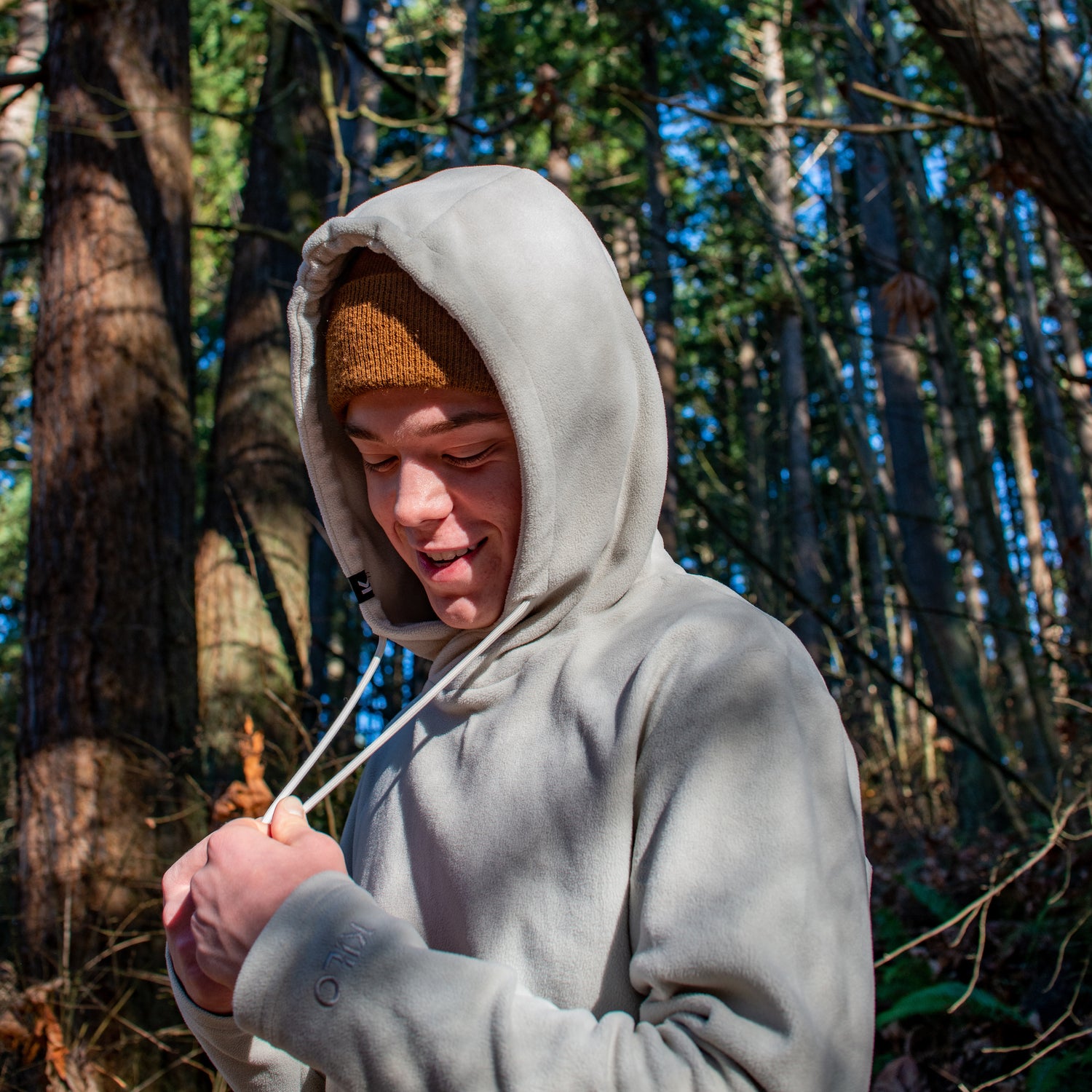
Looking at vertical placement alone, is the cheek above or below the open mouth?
above

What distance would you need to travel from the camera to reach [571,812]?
1.22 meters

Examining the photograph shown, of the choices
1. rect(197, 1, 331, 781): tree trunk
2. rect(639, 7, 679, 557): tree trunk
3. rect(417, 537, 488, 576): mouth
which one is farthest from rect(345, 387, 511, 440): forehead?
rect(639, 7, 679, 557): tree trunk

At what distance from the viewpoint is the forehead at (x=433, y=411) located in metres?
1.36

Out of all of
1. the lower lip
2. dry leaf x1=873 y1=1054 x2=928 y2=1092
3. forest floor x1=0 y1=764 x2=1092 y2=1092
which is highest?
the lower lip

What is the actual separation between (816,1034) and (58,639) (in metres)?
3.91

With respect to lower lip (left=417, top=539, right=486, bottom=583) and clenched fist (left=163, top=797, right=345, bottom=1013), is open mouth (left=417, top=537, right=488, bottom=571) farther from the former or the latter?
Answer: clenched fist (left=163, top=797, right=345, bottom=1013)

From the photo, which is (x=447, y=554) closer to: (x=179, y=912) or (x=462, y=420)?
(x=462, y=420)

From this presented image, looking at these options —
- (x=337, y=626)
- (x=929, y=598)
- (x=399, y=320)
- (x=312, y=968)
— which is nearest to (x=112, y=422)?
(x=399, y=320)

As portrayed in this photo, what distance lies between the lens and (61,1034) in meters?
3.58

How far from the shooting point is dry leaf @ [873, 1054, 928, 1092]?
4152 mm

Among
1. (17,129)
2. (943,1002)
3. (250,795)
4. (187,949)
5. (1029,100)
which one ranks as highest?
(17,129)

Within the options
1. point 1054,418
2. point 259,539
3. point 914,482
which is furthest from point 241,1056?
point 914,482

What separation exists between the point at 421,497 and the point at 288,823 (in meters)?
0.45

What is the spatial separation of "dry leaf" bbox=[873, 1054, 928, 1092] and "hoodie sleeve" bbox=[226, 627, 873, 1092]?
3.65m
